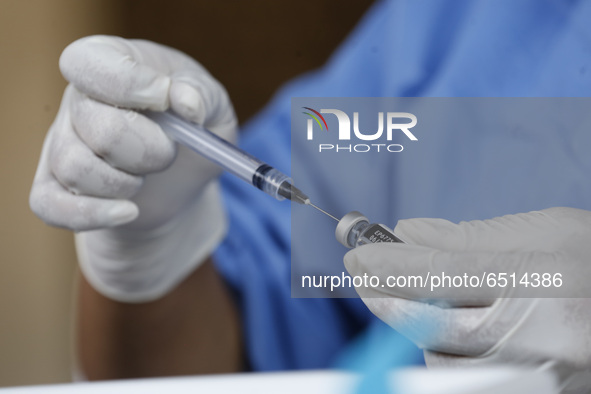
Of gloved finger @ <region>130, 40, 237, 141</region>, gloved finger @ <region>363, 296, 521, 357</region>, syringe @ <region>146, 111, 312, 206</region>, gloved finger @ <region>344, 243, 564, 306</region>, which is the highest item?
gloved finger @ <region>130, 40, 237, 141</region>

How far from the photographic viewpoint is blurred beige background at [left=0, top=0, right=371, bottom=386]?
947mm

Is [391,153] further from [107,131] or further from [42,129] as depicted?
[42,129]

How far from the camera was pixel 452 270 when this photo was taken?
0.35 metres

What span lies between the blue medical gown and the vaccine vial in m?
0.18

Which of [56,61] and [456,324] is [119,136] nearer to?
[456,324]

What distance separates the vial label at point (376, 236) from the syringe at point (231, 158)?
0.06 metres

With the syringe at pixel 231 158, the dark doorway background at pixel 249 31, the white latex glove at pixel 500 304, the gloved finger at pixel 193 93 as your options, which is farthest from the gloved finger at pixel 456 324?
the dark doorway background at pixel 249 31

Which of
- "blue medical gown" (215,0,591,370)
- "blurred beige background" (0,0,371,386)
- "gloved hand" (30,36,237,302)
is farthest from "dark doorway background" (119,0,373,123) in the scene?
"gloved hand" (30,36,237,302)

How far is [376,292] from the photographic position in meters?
0.39

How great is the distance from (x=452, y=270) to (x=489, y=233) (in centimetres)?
6

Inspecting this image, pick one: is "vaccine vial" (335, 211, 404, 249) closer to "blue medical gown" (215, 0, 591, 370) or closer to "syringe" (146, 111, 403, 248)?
"syringe" (146, 111, 403, 248)

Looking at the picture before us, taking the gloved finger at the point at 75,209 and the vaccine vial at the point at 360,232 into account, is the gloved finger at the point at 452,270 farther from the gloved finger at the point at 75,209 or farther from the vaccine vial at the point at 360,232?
the gloved finger at the point at 75,209

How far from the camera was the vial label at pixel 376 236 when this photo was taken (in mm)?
392

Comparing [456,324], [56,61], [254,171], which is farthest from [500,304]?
[56,61]
